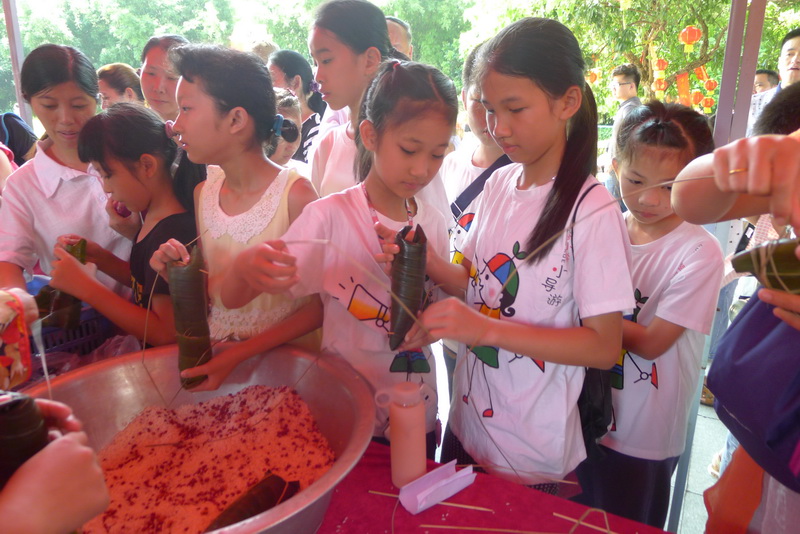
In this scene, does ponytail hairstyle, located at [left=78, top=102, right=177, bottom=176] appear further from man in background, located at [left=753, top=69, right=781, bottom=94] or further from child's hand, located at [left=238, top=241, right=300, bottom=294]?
man in background, located at [left=753, top=69, right=781, bottom=94]

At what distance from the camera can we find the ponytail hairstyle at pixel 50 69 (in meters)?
1.69

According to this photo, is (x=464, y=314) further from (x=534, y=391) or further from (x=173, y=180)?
(x=173, y=180)

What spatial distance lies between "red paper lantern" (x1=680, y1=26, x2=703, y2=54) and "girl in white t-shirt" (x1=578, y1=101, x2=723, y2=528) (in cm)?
78

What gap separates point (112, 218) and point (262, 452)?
3.49 feet

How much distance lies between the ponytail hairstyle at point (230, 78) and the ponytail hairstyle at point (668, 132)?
102 cm

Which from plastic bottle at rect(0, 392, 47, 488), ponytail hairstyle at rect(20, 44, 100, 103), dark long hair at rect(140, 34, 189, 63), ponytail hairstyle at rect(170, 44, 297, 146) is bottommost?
plastic bottle at rect(0, 392, 47, 488)

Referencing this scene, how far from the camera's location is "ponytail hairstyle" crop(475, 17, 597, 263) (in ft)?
3.34

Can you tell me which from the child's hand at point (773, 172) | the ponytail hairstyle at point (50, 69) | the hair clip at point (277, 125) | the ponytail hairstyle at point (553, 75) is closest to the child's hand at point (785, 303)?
the child's hand at point (773, 172)

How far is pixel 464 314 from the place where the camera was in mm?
950

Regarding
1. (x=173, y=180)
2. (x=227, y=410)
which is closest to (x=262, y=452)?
(x=227, y=410)

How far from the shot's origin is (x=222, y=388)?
4.01 feet

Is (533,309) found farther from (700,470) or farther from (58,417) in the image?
(700,470)

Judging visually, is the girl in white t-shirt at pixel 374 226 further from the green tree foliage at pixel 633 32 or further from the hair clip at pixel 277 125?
the green tree foliage at pixel 633 32

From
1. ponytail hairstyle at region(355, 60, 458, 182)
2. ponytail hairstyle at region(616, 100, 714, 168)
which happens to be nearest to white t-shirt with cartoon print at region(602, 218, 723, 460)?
ponytail hairstyle at region(616, 100, 714, 168)
